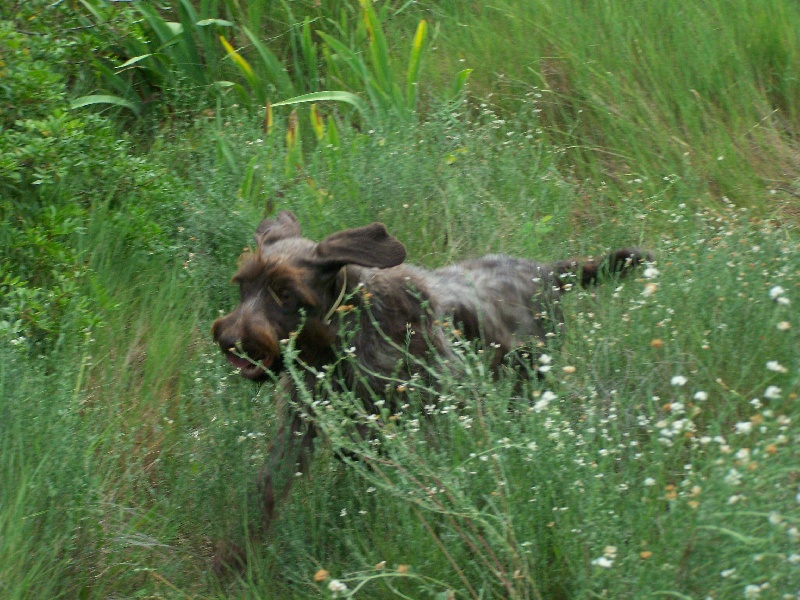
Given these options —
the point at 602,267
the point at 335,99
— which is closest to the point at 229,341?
the point at 602,267

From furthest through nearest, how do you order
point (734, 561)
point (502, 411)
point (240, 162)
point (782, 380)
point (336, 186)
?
point (240, 162) < point (336, 186) < point (782, 380) < point (502, 411) < point (734, 561)

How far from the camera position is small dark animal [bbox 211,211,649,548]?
4543 millimetres

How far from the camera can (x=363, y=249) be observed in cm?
461

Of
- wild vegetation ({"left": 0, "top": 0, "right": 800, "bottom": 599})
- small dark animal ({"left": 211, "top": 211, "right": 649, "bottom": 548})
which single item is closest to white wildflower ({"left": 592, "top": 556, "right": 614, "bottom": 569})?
wild vegetation ({"left": 0, "top": 0, "right": 800, "bottom": 599})

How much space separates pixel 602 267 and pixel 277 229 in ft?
5.51

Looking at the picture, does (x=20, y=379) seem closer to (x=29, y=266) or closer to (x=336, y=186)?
(x=29, y=266)

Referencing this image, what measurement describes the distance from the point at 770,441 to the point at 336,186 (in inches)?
153

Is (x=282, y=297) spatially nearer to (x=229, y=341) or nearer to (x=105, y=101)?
(x=229, y=341)

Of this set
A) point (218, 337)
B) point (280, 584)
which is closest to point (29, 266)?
point (218, 337)

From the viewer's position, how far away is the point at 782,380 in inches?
166

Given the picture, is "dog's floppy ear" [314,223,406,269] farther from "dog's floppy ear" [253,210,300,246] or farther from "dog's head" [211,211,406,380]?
"dog's floppy ear" [253,210,300,246]

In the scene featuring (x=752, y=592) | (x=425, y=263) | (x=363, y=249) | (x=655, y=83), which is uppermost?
(x=363, y=249)

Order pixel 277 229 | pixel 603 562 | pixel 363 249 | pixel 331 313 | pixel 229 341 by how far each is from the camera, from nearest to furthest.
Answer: pixel 603 562
pixel 229 341
pixel 363 249
pixel 331 313
pixel 277 229

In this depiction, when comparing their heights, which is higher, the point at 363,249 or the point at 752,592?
the point at 363,249
